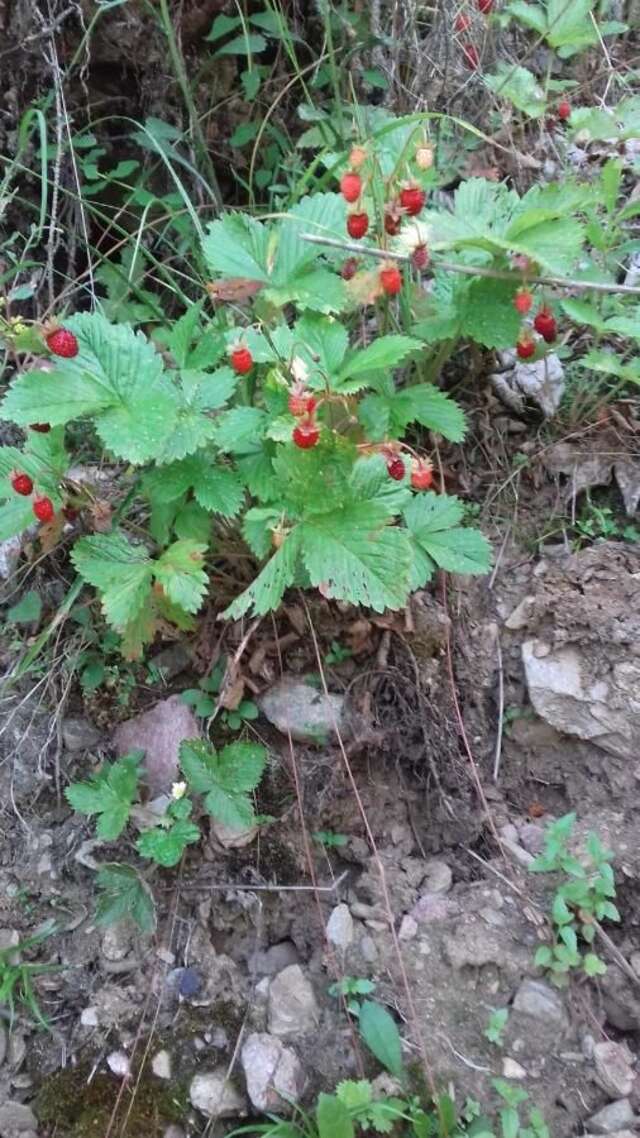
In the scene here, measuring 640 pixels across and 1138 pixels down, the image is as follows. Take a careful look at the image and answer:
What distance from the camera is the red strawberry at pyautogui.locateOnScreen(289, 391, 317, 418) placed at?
1.35 m

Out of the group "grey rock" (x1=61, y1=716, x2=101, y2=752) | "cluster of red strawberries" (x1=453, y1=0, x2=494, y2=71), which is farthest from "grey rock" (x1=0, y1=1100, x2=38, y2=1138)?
"cluster of red strawberries" (x1=453, y1=0, x2=494, y2=71)

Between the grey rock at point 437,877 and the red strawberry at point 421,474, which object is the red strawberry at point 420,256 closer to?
the red strawberry at point 421,474

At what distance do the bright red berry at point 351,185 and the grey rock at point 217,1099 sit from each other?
1479mm

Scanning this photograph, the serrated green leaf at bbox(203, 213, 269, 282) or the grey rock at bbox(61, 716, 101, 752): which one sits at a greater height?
the serrated green leaf at bbox(203, 213, 269, 282)

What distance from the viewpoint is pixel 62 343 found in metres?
A: 1.44

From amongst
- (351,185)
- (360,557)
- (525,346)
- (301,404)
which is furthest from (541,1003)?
(351,185)

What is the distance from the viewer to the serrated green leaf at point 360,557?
4.47 ft

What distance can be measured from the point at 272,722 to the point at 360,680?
197mm

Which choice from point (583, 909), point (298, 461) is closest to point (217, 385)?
point (298, 461)

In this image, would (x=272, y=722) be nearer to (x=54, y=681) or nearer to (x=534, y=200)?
(x=54, y=681)

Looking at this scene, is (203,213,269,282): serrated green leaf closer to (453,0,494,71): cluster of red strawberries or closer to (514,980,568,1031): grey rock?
(453,0,494,71): cluster of red strawberries

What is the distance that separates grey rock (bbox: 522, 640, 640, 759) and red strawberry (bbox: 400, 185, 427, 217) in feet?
2.87

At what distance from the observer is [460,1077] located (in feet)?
4.54

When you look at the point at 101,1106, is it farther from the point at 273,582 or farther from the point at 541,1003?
the point at 273,582
